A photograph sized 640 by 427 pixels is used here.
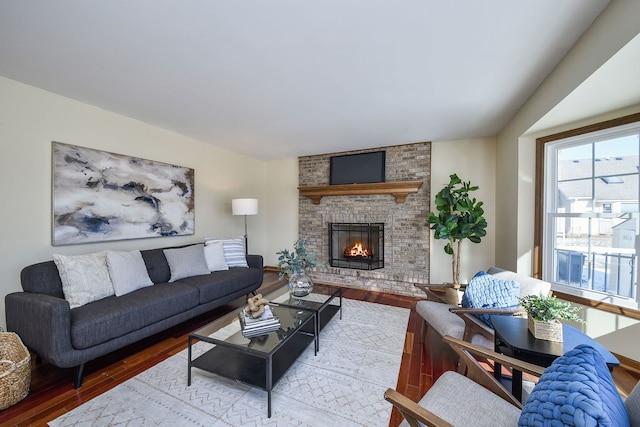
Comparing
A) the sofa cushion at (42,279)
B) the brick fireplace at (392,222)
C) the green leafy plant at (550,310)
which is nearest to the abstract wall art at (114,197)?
the sofa cushion at (42,279)

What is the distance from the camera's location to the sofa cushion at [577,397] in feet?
1.97

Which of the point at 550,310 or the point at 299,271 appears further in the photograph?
the point at 299,271

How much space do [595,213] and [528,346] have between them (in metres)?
1.75

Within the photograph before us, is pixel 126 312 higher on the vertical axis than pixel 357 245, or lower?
lower

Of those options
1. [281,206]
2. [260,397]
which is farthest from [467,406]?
[281,206]

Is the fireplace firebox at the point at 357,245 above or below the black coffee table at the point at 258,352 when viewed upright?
above

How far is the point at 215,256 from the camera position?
3.27 metres

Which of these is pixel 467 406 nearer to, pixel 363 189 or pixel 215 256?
pixel 215 256

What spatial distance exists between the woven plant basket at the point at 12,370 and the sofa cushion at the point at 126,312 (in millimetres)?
272

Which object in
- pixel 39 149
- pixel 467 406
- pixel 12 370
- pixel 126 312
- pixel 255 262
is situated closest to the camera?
pixel 467 406

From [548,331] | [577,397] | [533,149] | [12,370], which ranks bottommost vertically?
[12,370]

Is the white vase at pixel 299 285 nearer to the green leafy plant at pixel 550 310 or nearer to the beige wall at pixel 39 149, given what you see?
the green leafy plant at pixel 550 310

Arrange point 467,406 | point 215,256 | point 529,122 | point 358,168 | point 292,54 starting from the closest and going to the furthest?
point 467,406, point 292,54, point 529,122, point 215,256, point 358,168

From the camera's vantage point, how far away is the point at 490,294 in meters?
1.89
